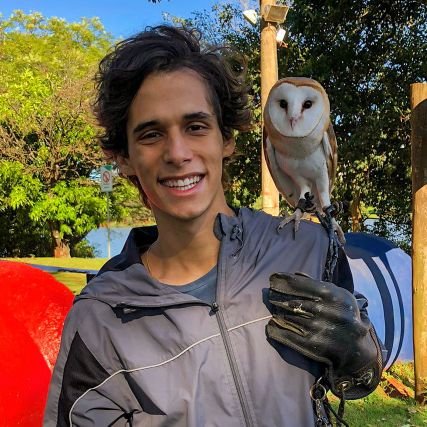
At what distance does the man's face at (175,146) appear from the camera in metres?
1.22

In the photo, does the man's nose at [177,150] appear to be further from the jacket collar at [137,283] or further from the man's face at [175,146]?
the jacket collar at [137,283]

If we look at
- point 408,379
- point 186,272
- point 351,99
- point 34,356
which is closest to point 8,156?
point 351,99

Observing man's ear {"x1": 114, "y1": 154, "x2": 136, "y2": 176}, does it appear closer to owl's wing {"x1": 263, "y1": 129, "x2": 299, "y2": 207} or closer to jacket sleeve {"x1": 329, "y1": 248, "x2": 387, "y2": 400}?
jacket sleeve {"x1": 329, "y1": 248, "x2": 387, "y2": 400}

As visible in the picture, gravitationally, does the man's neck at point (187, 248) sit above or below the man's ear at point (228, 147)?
below

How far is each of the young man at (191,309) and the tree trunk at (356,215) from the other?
8441mm

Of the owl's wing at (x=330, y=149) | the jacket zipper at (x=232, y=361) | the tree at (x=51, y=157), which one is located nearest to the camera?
the jacket zipper at (x=232, y=361)

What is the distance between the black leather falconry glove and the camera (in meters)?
1.14

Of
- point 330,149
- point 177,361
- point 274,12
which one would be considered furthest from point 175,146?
point 274,12

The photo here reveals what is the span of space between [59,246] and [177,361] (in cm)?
1485

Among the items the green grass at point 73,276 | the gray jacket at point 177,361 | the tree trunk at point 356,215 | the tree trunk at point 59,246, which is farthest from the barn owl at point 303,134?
the tree trunk at point 59,246

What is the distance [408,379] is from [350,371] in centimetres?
406

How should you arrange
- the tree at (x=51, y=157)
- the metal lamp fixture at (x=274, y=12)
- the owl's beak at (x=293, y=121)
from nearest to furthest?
1. the owl's beak at (x=293, y=121)
2. the metal lamp fixture at (x=274, y=12)
3. the tree at (x=51, y=157)

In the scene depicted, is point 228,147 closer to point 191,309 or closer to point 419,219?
point 191,309

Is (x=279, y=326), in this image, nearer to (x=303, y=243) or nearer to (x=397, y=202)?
(x=303, y=243)
